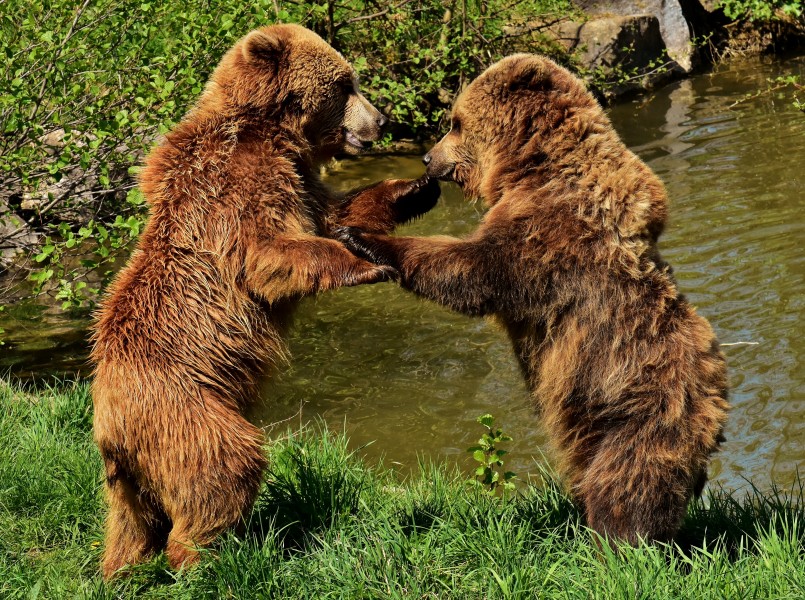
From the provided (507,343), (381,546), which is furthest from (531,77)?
(507,343)

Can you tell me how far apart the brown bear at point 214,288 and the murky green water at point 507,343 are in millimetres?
534

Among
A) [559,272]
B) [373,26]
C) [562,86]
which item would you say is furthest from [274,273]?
[373,26]

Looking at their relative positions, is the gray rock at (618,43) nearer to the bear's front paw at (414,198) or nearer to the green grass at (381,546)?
the bear's front paw at (414,198)

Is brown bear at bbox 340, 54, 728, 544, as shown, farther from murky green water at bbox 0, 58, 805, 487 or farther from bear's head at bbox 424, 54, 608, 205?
murky green water at bbox 0, 58, 805, 487

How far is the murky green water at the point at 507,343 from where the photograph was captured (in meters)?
6.88

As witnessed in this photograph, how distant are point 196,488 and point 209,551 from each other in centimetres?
27

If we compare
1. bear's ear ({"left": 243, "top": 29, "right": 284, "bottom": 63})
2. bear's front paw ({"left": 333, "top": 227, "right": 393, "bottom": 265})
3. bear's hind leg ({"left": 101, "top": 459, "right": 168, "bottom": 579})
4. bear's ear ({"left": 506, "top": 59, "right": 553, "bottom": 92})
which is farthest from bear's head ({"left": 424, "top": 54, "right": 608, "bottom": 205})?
bear's hind leg ({"left": 101, "top": 459, "right": 168, "bottom": 579})

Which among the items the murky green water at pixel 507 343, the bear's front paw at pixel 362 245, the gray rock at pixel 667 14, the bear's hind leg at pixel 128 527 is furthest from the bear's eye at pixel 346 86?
the gray rock at pixel 667 14

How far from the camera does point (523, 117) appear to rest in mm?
4457

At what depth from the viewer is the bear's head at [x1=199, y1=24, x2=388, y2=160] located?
449 cm

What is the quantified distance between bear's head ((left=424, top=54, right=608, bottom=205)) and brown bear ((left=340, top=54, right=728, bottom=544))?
0.01 metres

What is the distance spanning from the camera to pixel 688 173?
37.4 feet

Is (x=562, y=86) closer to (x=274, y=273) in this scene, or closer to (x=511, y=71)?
(x=511, y=71)

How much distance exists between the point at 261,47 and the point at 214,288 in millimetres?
1155
